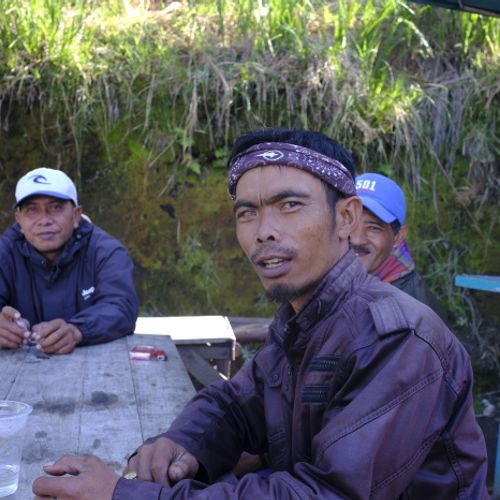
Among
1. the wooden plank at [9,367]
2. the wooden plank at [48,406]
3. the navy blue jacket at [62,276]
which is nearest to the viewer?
the wooden plank at [48,406]

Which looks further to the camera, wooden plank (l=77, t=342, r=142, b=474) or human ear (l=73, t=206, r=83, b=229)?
human ear (l=73, t=206, r=83, b=229)

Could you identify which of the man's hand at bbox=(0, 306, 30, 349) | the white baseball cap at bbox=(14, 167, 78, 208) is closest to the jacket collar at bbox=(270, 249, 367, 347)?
the man's hand at bbox=(0, 306, 30, 349)

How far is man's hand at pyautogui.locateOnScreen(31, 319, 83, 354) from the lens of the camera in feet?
10.4

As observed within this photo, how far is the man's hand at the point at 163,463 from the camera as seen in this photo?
1769 mm

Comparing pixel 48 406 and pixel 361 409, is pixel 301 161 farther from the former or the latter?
pixel 48 406

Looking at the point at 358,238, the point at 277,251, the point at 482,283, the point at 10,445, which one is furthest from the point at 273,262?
the point at 482,283

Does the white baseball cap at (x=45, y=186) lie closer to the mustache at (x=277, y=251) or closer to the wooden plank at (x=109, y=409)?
the wooden plank at (x=109, y=409)

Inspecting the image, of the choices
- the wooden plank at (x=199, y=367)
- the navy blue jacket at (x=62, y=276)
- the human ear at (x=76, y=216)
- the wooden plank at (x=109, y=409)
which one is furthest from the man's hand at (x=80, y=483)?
the human ear at (x=76, y=216)

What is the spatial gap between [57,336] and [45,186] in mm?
763

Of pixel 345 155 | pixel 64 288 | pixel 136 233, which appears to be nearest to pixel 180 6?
pixel 136 233

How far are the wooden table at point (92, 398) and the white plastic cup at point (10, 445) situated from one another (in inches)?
1.2

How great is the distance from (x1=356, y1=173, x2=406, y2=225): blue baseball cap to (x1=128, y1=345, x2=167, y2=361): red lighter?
1046 millimetres

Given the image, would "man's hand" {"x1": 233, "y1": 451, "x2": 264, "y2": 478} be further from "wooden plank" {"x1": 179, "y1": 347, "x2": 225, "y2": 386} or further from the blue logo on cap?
the blue logo on cap

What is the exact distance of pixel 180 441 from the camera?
191 cm
